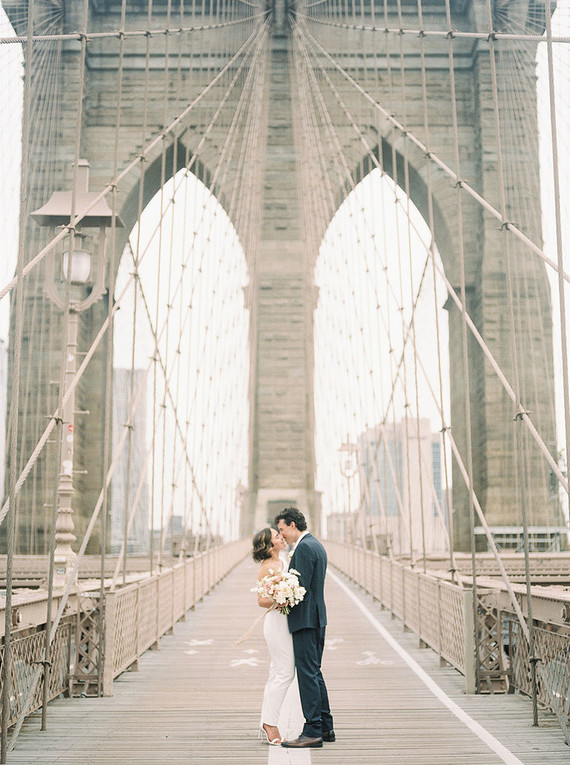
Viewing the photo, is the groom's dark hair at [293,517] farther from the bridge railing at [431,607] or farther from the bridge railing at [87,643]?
the bridge railing at [431,607]

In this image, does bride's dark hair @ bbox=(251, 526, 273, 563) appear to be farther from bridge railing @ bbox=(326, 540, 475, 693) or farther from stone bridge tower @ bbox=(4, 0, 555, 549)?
stone bridge tower @ bbox=(4, 0, 555, 549)

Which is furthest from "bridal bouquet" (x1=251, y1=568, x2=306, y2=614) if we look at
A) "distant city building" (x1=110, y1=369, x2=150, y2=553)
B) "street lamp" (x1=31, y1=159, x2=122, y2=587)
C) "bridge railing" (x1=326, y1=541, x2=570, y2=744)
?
"distant city building" (x1=110, y1=369, x2=150, y2=553)

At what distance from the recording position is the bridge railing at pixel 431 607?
6320 mm

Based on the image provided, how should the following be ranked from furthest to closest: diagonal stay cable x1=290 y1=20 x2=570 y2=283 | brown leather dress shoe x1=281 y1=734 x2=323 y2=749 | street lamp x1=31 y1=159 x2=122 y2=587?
1. street lamp x1=31 y1=159 x2=122 y2=587
2. diagonal stay cable x1=290 y1=20 x2=570 y2=283
3. brown leather dress shoe x1=281 y1=734 x2=323 y2=749

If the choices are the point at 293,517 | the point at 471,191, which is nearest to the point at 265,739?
the point at 293,517

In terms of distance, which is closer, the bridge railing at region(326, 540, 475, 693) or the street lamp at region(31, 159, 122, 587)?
the bridge railing at region(326, 540, 475, 693)

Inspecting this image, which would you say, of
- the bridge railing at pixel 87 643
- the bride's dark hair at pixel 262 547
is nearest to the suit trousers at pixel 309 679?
the bride's dark hair at pixel 262 547

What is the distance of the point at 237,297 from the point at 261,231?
4.78 metres

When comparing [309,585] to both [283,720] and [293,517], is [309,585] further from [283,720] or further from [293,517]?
[283,720]

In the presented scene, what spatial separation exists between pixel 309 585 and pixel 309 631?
0.72 feet

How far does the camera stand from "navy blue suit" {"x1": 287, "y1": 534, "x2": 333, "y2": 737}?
4.78 meters

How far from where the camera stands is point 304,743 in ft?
15.5

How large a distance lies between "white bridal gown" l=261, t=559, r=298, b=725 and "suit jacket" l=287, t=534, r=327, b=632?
58mm

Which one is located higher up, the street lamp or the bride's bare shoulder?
the street lamp
